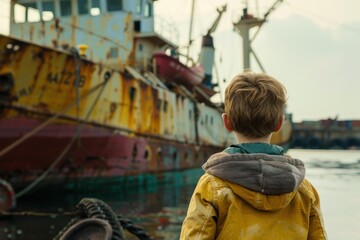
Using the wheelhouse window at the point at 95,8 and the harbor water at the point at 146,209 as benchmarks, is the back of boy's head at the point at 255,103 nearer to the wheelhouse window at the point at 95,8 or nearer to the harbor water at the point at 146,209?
the harbor water at the point at 146,209

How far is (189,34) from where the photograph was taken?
24.5 meters

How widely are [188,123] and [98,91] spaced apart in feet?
20.8

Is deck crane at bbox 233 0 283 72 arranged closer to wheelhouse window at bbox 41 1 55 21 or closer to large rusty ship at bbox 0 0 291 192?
large rusty ship at bbox 0 0 291 192

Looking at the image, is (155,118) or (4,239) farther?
(155,118)

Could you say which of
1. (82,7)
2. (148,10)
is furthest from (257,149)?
(148,10)

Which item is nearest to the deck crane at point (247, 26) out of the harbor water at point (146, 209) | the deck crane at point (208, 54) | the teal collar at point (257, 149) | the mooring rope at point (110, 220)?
the deck crane at point (208, 54)

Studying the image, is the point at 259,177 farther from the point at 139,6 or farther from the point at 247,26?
the point at 247,26

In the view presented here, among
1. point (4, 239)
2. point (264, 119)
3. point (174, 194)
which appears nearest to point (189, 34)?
point (174, 194)

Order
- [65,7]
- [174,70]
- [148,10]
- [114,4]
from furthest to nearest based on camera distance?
1. [148,10]
2. [174,70]
3. [65,7]
4. [114,4]

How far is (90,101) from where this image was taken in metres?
13.2

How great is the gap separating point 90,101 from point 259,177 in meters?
11.8

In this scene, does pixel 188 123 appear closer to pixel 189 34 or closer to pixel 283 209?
pixel 189 34

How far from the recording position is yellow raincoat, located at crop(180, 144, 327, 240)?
5.86 feet

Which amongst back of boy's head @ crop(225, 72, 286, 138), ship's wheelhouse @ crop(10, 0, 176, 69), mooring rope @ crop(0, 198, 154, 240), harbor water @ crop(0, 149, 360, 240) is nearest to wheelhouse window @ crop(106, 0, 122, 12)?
ship's wheelhouse @ crop(10, 0, 176, 69)
